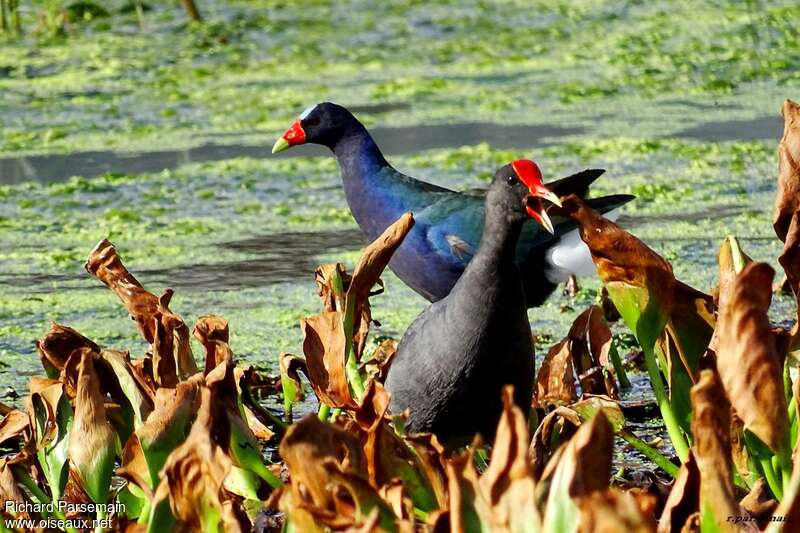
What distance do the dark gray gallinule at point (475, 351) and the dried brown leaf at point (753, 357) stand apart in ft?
2.37

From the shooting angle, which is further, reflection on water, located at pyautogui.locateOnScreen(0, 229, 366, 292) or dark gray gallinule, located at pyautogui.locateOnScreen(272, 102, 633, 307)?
reflection on water, located at pyautogui.locateOnScreen(0, 229, 366, 292)

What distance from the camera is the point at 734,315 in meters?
1.94

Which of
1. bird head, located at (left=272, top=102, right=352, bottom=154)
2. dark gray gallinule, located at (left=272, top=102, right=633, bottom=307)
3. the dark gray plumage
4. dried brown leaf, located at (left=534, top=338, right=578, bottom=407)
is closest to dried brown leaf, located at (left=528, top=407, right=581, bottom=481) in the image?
the dark gray plumage

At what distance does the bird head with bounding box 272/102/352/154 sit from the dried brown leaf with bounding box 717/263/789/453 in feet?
8.86

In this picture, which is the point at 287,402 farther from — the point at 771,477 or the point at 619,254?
the point at 771,477

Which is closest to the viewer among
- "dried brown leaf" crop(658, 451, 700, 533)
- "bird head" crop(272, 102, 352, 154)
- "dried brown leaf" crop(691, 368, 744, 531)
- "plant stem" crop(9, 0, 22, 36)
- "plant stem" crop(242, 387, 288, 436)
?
"dried brown leaf" crop(691, 368, 744, 531)

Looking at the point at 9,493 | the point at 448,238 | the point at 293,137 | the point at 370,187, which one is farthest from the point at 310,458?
the point at 293,137

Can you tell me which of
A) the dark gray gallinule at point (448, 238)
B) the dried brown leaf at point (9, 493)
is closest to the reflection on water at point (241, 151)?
the dark gray gallinule at point (448, 238)

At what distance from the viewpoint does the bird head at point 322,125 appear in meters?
4.64

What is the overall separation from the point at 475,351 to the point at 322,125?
2.08 meters

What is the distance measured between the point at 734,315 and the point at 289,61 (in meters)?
6.43

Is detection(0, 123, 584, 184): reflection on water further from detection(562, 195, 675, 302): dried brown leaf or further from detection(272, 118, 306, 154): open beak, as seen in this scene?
detection(562, 195, 675, 302): dried brown leaf

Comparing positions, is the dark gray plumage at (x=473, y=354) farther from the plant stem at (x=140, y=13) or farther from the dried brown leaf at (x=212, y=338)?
the plant stem at (x=140, y=13)

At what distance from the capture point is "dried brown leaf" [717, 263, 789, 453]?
192 centimetres
